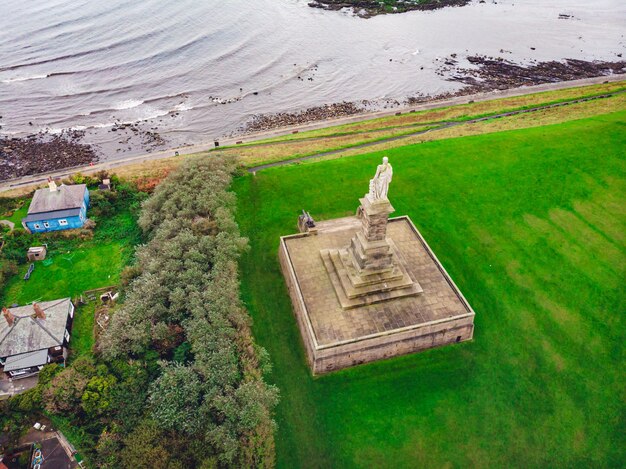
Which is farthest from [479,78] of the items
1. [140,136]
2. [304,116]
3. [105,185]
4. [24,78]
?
[24,78]

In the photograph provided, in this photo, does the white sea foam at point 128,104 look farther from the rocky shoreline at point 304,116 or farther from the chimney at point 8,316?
the chimney at point 8,316

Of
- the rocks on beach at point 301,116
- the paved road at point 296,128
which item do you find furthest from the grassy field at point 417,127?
the rocks on beach at point 301,116

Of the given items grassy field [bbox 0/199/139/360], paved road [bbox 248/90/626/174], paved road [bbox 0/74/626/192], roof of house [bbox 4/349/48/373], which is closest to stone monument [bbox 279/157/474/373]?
grassy field [bbox 0/199/139/360]

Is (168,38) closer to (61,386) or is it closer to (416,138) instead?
(416,138)

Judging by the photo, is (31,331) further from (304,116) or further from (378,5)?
(378,5)

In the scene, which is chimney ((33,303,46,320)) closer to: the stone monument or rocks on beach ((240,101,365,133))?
the stone monument

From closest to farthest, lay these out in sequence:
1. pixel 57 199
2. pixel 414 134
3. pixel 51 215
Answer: pixel 51 215 → pixel 57 199 → pixel 414 134

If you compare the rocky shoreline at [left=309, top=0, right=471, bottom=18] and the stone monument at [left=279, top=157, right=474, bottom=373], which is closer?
the stone monument at [left=279, top=157, right=474, bottom=373]
